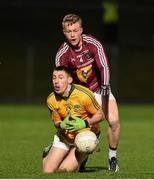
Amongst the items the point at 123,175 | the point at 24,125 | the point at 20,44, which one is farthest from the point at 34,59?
the point at 123,175

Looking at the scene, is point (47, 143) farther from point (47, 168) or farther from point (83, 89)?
point (83, 89)

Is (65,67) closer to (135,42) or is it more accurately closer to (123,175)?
(123,175)

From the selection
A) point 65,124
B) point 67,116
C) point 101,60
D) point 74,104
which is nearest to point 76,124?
point 65,124

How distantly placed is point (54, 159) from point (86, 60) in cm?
152

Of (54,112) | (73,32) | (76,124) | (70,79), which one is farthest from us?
(73,32)

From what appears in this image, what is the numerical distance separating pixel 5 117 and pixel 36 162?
11.8 m

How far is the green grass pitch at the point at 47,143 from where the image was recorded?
11.7 metres

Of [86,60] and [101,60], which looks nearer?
[101,60]

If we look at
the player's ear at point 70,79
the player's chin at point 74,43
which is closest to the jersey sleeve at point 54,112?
the player's ear at point 70,79

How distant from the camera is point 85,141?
37.4 ft

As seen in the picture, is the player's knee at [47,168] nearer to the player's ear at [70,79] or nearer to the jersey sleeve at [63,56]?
the player's ear at [70,79]

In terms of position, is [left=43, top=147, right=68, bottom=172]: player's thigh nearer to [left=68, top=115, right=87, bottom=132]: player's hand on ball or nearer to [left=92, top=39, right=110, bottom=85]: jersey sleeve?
[left=68, top=115, right=87, bottom=132]: player's hand on ball

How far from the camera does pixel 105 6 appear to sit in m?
38.3

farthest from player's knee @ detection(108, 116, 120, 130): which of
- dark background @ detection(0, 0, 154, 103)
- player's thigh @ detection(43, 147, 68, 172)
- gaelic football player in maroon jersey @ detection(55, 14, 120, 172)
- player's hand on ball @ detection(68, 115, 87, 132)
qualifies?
dark background @ detection(0, 0, 154, 103)
